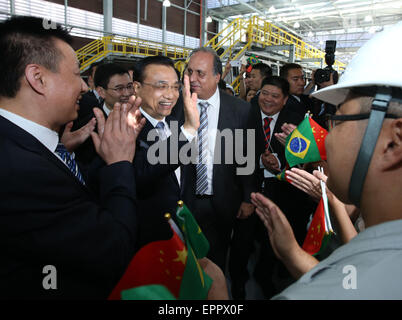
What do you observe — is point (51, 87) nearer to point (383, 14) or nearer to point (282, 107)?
point (282, 107)

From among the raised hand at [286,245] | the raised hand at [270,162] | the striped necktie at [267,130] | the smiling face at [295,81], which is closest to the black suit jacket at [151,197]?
the raised hand at [286,245]

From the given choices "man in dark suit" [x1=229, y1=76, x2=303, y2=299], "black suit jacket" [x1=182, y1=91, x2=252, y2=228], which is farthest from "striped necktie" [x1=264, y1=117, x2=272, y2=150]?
"black suit jacket" [x1=182, y1=91, x2=252, y2=228]

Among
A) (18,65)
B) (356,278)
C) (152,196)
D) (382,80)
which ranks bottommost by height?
(152,196)

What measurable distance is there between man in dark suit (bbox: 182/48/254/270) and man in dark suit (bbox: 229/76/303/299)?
0.91 feet

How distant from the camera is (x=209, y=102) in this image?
276cm

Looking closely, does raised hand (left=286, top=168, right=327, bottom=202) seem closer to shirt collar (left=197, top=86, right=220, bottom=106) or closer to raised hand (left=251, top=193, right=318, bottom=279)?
raised hand (left=251, top=193, right=318, bottom=279)

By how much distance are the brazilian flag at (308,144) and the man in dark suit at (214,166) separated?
76 cm

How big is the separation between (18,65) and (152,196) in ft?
3.79

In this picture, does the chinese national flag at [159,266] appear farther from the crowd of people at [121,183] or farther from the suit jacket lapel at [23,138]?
the suit jacket lapel at [23,138]

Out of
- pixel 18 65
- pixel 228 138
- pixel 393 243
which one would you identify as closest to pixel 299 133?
pixel 228 138

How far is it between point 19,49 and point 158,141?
0.94 metres

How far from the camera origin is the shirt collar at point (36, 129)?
3.73ft

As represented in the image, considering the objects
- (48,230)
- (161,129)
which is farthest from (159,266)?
(161,129)

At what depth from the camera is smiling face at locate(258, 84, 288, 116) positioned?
11.4 feet
